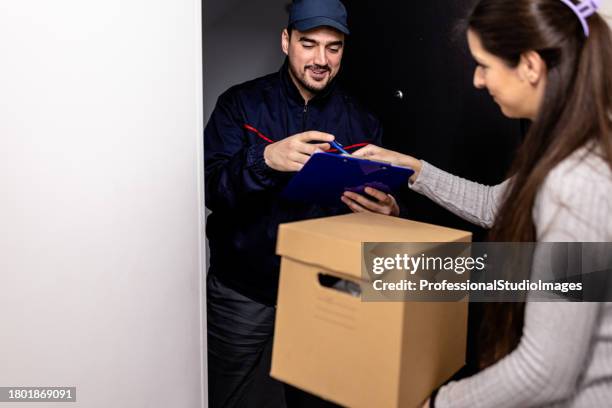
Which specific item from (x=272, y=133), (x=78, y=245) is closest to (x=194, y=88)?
(x=272, y=133)

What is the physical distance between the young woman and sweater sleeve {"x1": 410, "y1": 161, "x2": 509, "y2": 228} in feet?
1.13

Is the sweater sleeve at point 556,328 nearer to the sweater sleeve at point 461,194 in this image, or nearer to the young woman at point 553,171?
the young woman at point 553,171

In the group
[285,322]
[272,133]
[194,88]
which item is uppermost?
[194,88]

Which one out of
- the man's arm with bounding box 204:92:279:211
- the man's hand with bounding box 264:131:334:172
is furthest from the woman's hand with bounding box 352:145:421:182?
the man's arm with bounding box 204:92:279:211

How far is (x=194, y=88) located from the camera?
1482 mm

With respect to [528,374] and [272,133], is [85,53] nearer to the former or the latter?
[272,133]

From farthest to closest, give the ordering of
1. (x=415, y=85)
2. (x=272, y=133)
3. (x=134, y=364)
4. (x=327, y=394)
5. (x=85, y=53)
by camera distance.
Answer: (x=415, y=85) → (x=272, y=133) → (x=134, y=364) → (x=85, y=53) → (x=327, y=394)

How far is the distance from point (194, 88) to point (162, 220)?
359 mm

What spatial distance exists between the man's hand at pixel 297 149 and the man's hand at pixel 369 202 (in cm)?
14

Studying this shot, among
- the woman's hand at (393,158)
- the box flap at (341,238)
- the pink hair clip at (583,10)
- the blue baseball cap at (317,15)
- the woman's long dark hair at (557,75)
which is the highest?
the blue baseball cap at (317,15)

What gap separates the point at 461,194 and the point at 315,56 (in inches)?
25.6

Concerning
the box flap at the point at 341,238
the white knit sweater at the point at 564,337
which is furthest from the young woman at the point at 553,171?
the box flap at the point at 341,238

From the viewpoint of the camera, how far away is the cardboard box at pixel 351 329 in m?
0.94

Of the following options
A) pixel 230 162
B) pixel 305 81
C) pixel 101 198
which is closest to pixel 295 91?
pixel 305 81
